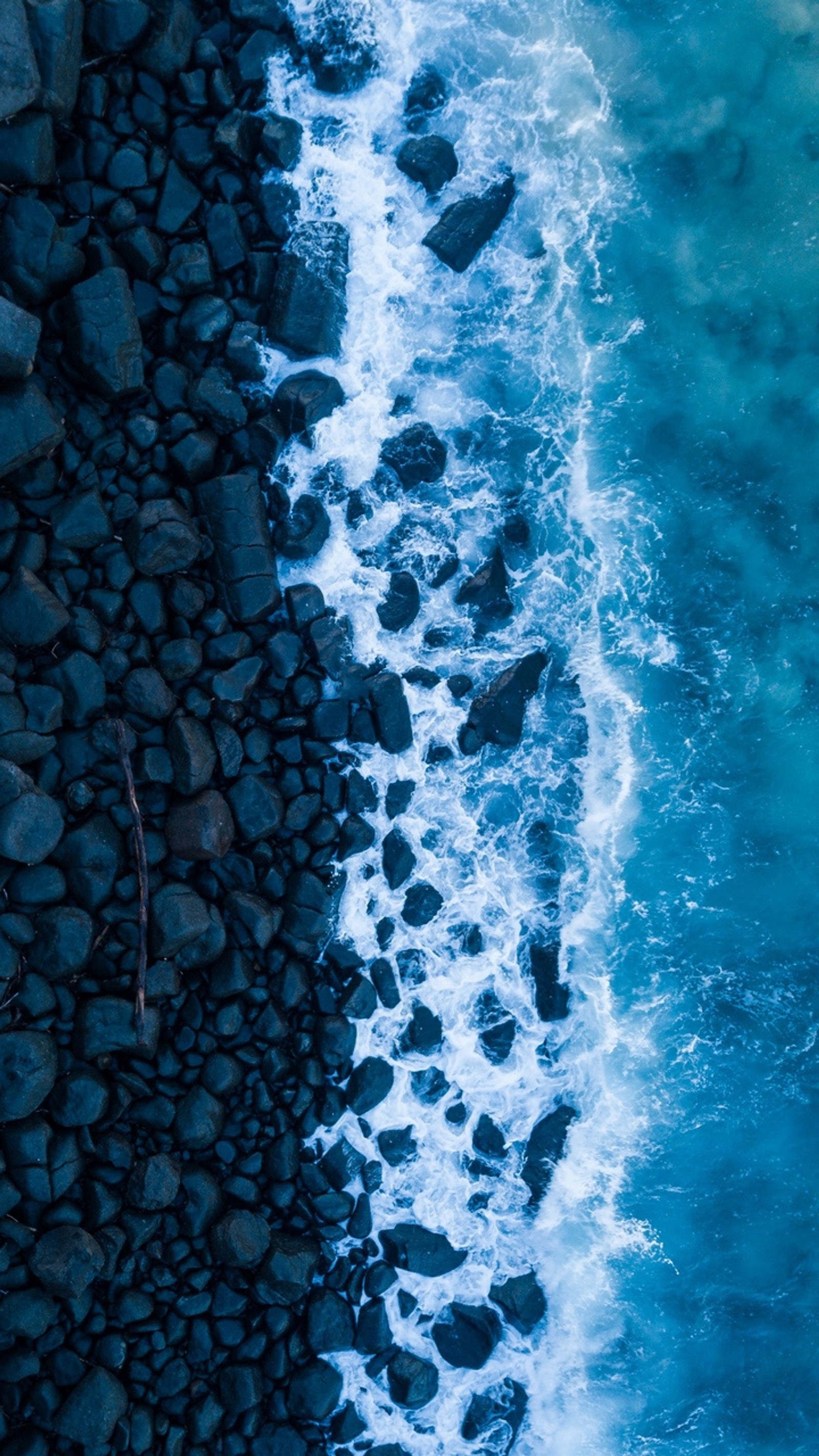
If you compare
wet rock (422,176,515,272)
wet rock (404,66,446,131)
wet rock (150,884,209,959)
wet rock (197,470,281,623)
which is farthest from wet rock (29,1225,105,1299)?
wet rock (404,66,446,131)

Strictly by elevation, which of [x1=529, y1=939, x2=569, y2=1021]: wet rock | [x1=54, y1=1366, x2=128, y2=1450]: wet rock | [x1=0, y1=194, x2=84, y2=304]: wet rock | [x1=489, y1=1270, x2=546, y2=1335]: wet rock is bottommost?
[x1=54, y1=1366, x2=128, y2=1450]: wet rock

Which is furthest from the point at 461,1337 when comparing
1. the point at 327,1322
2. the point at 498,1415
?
the point at 327,1322

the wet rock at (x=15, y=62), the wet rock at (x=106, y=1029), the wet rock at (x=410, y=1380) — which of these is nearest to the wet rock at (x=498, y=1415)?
the wet rock at (x=410, y=1380)

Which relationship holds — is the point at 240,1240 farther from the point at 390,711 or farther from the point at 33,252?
the point at 33,252

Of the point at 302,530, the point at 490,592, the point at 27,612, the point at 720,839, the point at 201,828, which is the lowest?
the point at 201,828

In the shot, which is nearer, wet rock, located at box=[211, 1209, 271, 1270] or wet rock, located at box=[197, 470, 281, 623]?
wet rock, located at box=[211, 1209, 271, 1270]

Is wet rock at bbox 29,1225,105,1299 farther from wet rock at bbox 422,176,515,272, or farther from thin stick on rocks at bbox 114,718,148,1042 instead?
wet rock at bbox 422,176,515,272
